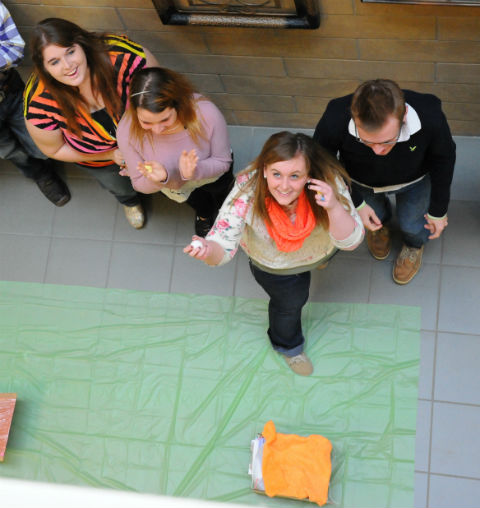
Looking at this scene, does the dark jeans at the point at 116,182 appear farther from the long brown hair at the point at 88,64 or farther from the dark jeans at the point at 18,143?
the long brown hair at the point at 88,64

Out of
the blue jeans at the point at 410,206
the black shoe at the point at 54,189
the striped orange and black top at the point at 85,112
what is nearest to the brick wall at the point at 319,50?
the striped orange and black top at the point at 85,112

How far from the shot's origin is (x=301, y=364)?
9.75 ft

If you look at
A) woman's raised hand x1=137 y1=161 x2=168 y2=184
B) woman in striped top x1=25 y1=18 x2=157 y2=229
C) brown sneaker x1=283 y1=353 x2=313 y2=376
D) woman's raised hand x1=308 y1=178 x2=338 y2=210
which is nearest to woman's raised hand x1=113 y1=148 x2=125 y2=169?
woman in striped top x1=25 y1=18 x2=157 y2=229

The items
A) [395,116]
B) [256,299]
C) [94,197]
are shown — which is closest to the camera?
[395,116]

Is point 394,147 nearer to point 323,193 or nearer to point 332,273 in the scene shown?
point 323,193

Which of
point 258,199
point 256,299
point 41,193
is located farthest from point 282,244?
point 41,193

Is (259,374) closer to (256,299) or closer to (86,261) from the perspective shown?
(256,299)

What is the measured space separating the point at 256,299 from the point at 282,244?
97 centimetres

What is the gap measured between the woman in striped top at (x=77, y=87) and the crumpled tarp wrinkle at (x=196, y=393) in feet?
3.04

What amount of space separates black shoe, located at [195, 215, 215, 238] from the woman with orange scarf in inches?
30.8

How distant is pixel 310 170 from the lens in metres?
2.10

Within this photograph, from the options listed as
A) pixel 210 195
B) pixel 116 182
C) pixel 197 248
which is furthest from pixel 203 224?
pixel 197 248

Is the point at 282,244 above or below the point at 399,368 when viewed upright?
above

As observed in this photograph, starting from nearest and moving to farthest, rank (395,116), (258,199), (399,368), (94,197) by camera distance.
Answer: (395,116)
(258,199)
(399,368)
(94,197)
